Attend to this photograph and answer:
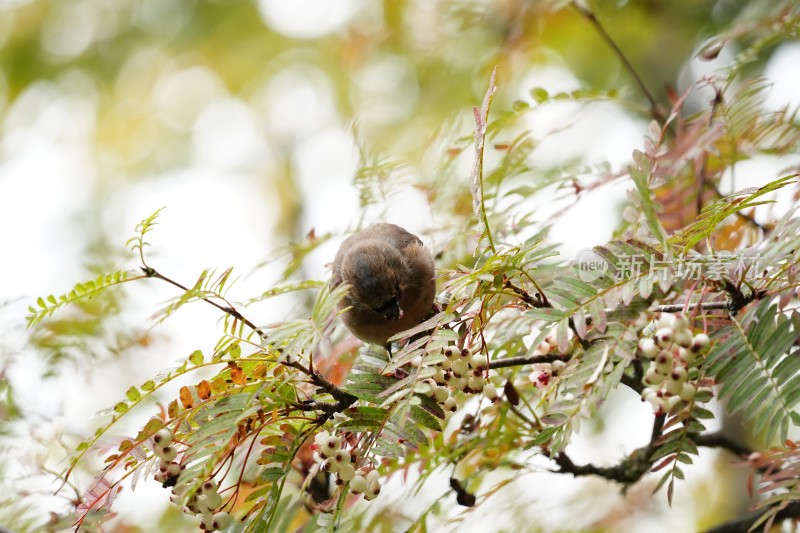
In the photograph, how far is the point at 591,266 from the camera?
1.93m

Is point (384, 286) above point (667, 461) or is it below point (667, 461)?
above

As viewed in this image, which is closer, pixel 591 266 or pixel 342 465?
pixel 342 465

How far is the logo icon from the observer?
185 centimetres

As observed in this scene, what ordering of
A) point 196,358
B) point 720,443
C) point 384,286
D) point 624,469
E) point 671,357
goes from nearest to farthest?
point 671,357, point 196,358, point 624,469, point 720,443, point 384,286

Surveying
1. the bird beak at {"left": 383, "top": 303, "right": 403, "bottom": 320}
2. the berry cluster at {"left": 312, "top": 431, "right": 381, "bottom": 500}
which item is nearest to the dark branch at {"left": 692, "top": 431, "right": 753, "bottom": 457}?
the bird beak at {"left": 383, "top": 303, "right": 403, "bottom": 320}

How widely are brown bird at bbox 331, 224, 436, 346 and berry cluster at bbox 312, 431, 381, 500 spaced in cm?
101

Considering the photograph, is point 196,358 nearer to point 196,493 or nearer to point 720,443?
point 196,493

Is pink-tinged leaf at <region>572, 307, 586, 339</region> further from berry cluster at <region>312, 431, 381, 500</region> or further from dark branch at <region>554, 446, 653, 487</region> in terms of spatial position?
dark branch at <region>554, 446, 653, 487</region>

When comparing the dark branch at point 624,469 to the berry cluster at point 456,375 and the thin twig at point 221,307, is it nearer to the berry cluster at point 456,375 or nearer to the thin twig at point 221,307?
the berry cluster at point 456,375

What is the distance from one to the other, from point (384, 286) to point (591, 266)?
4.02ft

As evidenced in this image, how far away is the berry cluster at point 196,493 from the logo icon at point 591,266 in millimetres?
931

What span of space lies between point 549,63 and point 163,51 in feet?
12.2

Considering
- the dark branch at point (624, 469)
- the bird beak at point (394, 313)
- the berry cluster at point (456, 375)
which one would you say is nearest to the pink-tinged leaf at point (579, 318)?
the berry cluster at point (456, 375)

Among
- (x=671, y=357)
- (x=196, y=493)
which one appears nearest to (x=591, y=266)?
(x=671, y=357)
